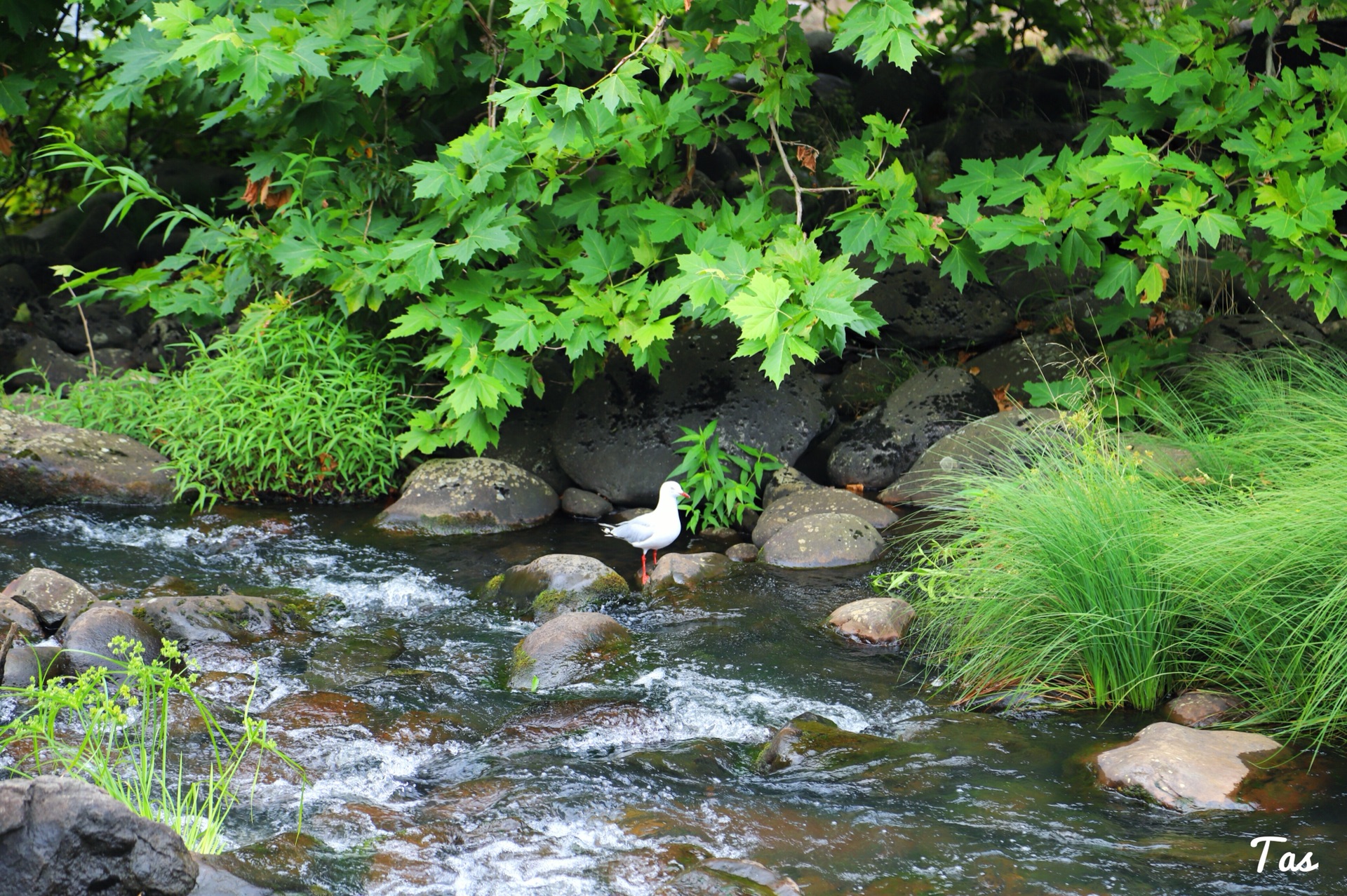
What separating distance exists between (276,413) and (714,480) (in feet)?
10.1

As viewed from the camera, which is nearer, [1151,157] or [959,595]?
[959,595]

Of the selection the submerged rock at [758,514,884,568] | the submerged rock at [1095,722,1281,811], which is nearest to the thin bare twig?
the submerged rock at [758,514,884,568]

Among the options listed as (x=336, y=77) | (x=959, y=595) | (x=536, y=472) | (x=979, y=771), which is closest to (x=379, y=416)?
(x=536, y=472)

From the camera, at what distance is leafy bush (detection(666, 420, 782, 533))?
7.20m

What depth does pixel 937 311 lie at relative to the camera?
892cm

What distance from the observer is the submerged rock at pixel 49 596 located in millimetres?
5039

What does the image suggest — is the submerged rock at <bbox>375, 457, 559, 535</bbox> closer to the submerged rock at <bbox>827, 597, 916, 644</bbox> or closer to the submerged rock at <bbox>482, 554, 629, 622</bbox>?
the submerged rock at <bbox>482, 554, 629, 622</bbox>

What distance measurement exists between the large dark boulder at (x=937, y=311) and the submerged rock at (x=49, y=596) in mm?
6097

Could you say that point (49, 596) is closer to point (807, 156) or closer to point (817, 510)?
point (817, 510)

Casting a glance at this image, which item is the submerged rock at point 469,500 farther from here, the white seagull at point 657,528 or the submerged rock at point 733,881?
the submerged rock at point 733,881

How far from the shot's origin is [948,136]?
34.6 ft

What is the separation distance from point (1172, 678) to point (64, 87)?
9984mm

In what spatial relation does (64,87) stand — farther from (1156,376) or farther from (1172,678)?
(1172,678)

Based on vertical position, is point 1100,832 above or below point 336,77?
below
